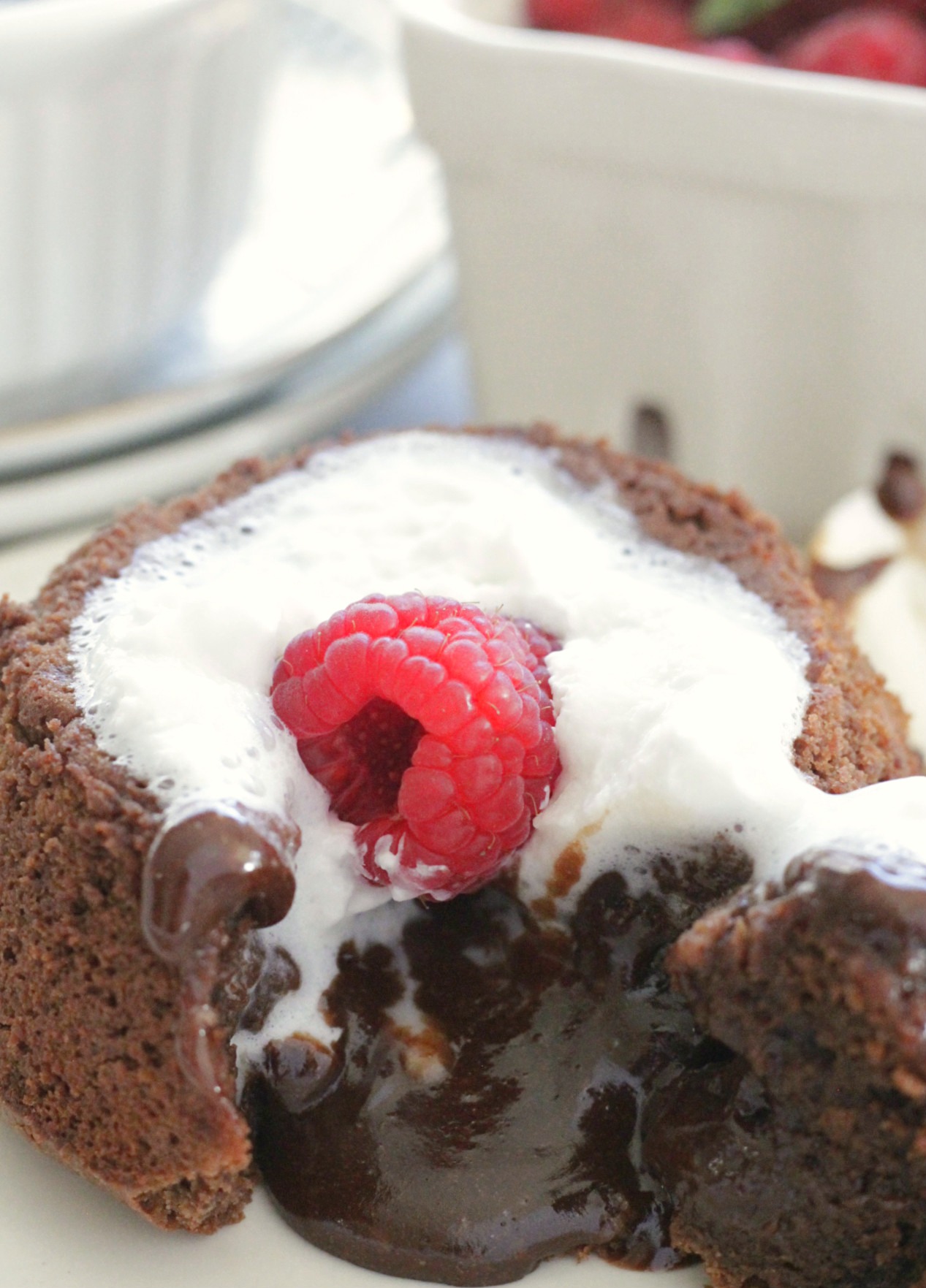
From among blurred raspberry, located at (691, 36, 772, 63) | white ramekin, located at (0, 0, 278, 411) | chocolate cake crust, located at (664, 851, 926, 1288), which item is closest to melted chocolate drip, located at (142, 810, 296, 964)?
chocolate cake crust, located at (664, 851, 926, 1288)

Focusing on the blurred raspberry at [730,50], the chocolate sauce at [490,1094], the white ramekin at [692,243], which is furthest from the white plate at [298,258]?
the chocolate sauce at [490,1094]

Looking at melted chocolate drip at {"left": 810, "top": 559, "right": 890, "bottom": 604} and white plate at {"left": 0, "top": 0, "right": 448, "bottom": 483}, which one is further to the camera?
white plate at {"left": 0, "top": 0, "right": 448, "bottom": 483}

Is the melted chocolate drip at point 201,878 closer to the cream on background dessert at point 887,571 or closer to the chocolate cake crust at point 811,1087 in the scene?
the chocolate cake crust at point 811,1087

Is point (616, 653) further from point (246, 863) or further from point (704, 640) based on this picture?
point (246, 863)

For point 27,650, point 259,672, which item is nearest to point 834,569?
point 259,672

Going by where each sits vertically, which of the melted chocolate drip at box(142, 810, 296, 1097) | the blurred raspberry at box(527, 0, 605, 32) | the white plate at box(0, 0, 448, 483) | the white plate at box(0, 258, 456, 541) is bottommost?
the white plate at box(0, 258, 456, 541)

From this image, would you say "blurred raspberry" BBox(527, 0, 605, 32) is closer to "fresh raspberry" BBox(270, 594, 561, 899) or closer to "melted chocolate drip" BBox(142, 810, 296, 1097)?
"fresh raspberry" BBox(270, 594, 561, 899)
